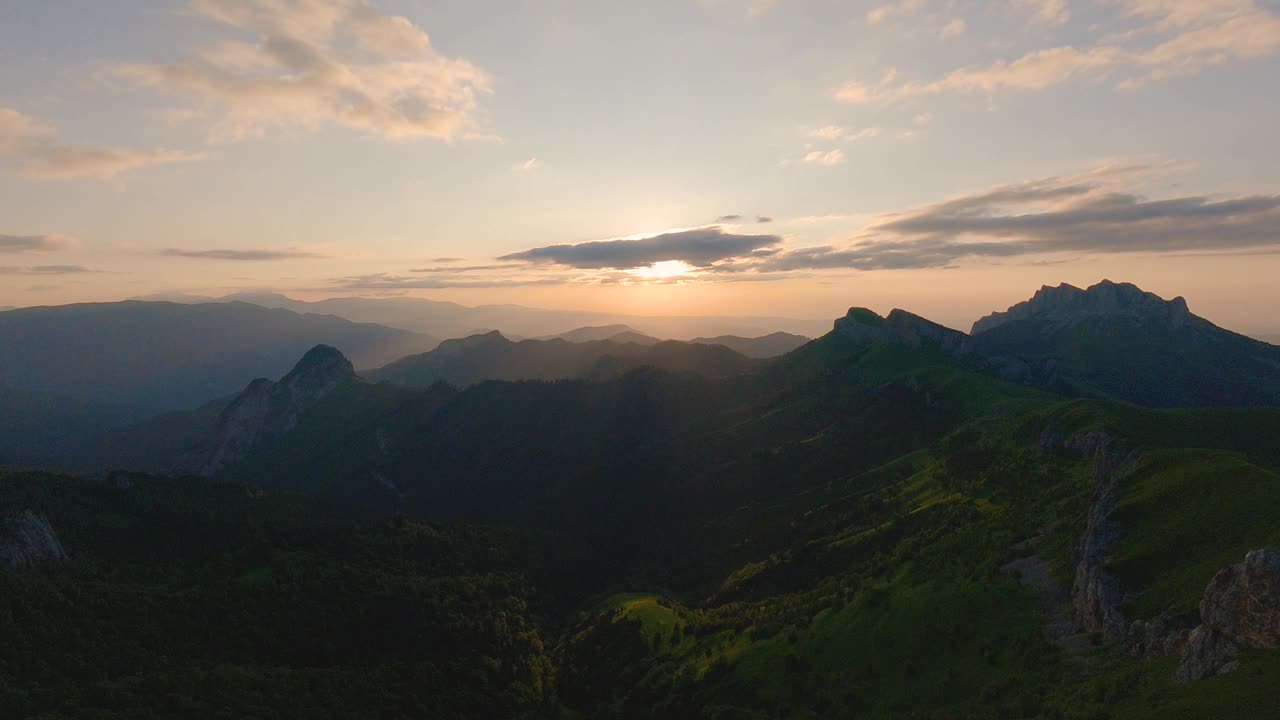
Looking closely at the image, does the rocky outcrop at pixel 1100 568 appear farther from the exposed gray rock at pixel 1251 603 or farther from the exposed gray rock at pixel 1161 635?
the exposed gray rock at pixel 1251 603

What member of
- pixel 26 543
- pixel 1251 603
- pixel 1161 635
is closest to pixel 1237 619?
pixel 1251 603

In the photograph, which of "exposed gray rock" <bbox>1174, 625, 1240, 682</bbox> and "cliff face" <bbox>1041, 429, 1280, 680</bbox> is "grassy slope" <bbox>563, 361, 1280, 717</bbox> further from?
"cliff face" <bbox>1041, 429, 1280, 680</bbox>

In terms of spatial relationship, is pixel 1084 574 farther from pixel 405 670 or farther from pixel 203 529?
pixel 203 529

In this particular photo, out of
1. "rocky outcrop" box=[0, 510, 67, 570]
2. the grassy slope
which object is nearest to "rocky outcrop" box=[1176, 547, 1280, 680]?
the grassy slope

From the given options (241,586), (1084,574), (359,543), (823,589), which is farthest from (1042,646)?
(359,543)

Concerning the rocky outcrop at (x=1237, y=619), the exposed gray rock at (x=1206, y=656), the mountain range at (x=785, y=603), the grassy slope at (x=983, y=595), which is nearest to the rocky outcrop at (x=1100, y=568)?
the mountain range at (x=785, y=603)

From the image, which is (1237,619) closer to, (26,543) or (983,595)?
(983,595)
